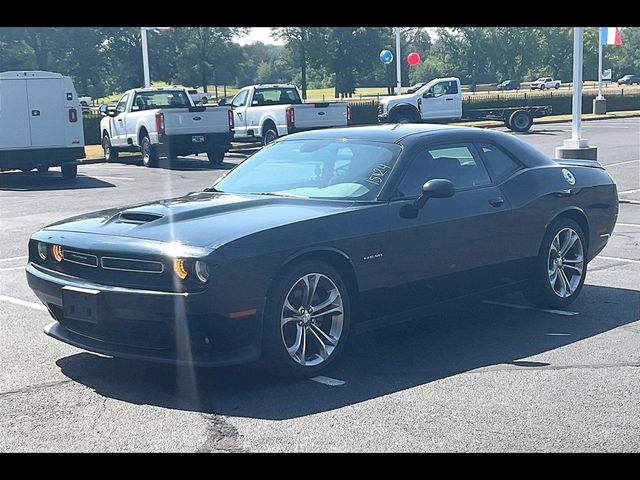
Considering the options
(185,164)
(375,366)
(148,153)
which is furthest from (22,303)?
(185,164)

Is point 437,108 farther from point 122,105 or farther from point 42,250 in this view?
point 42,250

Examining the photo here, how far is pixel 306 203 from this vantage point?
627 cm

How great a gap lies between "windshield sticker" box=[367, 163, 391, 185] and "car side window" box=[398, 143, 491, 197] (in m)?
0.13

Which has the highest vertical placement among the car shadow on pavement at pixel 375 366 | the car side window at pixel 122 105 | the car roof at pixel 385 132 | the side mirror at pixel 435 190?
the car side window at pixel 122 105

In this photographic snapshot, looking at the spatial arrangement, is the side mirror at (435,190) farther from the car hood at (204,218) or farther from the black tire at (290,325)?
the black tire at (290,325)

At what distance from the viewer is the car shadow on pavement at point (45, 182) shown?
18938 mm

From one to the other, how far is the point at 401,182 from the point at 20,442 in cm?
306

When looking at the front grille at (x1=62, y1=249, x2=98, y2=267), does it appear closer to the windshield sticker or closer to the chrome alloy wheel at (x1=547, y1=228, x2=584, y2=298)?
the windshield sticker

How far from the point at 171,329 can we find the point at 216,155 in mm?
18548

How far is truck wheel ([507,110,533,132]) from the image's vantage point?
34.9m

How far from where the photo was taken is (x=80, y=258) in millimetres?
5734

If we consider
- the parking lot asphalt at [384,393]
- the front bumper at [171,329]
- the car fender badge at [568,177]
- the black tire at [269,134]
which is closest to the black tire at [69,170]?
the black tire at [269,134]

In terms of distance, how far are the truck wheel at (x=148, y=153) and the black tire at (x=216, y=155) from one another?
1338mm

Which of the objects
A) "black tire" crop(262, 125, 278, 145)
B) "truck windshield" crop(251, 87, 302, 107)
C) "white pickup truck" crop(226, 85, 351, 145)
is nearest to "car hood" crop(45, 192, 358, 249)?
"white pickup truck" crop(226, 85, 351, 145)
